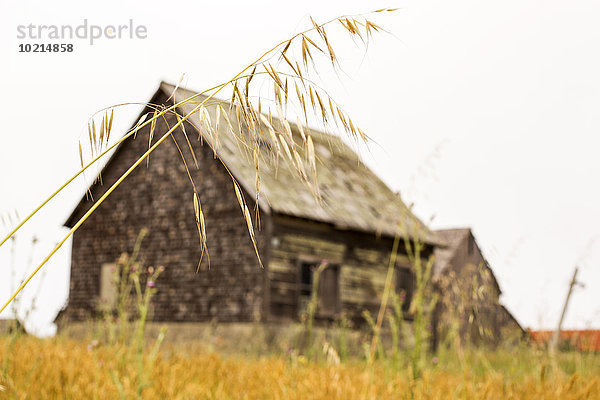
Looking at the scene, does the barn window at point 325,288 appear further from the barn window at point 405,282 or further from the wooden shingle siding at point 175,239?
the barn window at point 405,282

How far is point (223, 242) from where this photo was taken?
580 inches

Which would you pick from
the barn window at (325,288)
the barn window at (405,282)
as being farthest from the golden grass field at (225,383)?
the barn window at (405,282)

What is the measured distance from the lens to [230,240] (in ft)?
48.1

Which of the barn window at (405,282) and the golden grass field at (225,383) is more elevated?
the barn window at (405,282)

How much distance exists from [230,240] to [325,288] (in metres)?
2.61

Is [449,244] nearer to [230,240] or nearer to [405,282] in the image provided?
[405,282]

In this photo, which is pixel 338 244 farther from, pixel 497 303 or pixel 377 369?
pixel 497 303

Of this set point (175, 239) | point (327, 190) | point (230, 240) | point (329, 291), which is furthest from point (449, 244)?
point (175, 239)

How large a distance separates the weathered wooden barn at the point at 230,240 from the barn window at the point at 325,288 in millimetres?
26

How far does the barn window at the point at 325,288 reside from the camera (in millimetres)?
15242

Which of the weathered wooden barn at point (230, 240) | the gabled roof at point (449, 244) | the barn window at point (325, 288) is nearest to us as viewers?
the weathered wooden barn at point (230, 240)

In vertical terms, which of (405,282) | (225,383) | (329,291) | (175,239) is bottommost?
(225,383)

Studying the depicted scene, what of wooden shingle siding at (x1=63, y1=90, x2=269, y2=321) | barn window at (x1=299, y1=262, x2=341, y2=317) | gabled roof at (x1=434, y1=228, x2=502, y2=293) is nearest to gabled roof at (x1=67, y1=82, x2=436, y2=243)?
wooden shingle siding at (x1=63, y1=90, x2=269, y2=321)

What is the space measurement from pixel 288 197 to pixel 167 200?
10.9 ft
